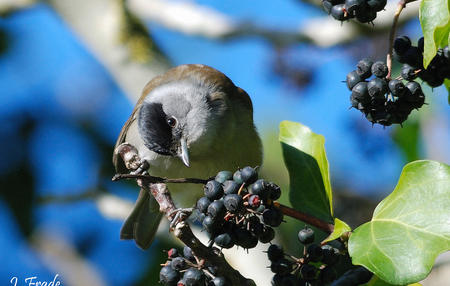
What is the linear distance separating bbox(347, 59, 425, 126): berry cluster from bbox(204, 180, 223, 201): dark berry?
529 mm

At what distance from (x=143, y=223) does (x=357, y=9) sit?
2.73 meters

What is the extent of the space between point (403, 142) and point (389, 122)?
6.56 feet

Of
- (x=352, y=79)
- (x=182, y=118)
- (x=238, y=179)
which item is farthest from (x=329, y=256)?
(x=182, y=118)

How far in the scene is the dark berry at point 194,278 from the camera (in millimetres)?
1872

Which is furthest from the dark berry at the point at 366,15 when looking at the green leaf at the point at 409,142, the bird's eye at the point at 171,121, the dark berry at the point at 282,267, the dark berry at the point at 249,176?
the bird's eye at the point at 171,121

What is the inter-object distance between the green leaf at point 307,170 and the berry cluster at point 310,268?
25 cm

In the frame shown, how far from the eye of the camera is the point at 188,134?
3.95 m

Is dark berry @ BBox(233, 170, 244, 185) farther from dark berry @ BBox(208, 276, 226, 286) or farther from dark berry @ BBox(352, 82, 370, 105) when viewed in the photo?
dark berry @ BBox(352, 82, 370, 105)

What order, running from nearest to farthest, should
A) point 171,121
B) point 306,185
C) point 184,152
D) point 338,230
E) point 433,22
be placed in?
1. point 433,22
2. point 338,230
3. point 306,185
4. point 184,152
5. point 171,121

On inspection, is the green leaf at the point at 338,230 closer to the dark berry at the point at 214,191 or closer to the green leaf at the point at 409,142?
the dark berry at the point at 214,191

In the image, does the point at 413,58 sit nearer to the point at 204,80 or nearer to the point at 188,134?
the point at 188,134

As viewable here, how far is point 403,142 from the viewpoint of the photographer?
12.9 ft

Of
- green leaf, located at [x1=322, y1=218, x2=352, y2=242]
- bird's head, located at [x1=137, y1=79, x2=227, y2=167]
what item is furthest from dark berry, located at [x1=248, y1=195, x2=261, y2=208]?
bird's head, located at [x1=137, y1=79, x2=227, y2=167]

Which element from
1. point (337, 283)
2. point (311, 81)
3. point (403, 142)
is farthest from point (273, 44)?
point (337, 283)
